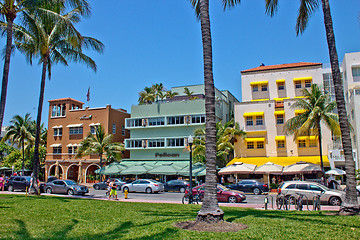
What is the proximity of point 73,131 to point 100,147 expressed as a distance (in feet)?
34.0

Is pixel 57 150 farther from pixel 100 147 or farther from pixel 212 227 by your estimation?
pixel 212 227

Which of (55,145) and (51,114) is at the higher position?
(51,114)

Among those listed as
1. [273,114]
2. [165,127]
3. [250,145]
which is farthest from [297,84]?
[165,127]

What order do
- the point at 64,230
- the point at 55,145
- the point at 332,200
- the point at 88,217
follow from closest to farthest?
the point at 64,230 < the point at 88,217 < the point at 332,200 < the point at 55,145

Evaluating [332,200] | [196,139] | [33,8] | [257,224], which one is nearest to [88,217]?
[257,224]

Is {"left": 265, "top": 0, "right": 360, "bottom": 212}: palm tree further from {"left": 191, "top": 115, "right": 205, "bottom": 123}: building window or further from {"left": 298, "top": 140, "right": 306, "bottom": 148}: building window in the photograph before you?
{"left": 191, "top": 115, "right": 205, "bottom": 123}: building window

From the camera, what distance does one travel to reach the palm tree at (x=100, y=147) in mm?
47125

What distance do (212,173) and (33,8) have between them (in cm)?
1207

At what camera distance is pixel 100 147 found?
47.2 m

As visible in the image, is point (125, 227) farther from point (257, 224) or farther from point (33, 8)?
point (33, 8)

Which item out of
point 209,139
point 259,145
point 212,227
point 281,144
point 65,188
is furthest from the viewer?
point 259,145

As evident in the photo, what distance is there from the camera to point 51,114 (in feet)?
190

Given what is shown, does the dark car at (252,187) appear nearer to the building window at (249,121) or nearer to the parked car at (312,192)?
the parked car at (312,192)

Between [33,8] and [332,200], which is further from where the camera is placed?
[332,200]
